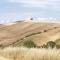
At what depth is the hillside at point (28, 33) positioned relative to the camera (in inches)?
1110

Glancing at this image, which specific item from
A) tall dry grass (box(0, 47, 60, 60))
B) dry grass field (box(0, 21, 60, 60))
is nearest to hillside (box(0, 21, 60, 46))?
dry grass field (box(0, 21, 60, 60))

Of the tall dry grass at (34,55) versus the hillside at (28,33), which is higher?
the tall dry grass at (34,55)

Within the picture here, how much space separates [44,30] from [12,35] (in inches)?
130

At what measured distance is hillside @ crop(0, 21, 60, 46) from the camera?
28.2m

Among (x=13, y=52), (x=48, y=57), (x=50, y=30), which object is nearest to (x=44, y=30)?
(x=50, y=30)

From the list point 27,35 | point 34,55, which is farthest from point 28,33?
point 34,55

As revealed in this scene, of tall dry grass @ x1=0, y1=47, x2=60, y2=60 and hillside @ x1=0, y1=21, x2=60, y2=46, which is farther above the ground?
tall dry grass @ x1=0, y1=47, x2=60, y2=60

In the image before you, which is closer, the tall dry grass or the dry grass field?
the tall dry grass

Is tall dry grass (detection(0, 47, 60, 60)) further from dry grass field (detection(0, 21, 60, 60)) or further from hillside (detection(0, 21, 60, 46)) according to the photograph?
hillside (detection(0, 21, 60, 46))

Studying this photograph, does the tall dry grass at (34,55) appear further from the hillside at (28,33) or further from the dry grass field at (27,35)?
the hillside at (28,33)

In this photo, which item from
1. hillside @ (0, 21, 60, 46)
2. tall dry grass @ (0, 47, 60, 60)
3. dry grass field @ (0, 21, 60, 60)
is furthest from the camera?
hillside @ (0, 21, 60, 46)

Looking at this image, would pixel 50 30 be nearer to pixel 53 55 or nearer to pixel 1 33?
pixel 1 33

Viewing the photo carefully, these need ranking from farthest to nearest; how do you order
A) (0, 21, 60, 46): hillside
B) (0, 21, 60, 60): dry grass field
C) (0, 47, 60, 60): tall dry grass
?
(0, 21, 60, 46): hillside, (0, 21, 60, 60): dry grass field, (0, 47, 60, 60): tall dry grass

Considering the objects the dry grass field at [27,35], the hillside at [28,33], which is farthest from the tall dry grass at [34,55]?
the hillside at [28,33]
